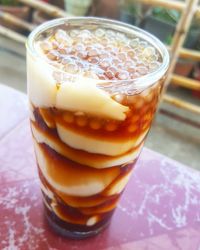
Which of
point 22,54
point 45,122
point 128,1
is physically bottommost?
point 22,54

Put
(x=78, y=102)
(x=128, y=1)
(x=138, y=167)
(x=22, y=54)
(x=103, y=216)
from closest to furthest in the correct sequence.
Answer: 1. (x=78, y=102)
2. (x=103, y=216)
3. (x=138, y=167)
4. (x=128, y=1)
5. (x=22, y=54)

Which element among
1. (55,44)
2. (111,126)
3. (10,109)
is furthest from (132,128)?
(10,109)

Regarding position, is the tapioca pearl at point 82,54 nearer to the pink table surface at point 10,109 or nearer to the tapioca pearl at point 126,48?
the tapioca pearl at point 126,48

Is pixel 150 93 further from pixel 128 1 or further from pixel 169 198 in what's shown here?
pixel 128 1

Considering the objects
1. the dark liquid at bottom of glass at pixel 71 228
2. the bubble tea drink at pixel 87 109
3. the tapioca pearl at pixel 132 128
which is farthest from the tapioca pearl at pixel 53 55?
the dark liquid at bottom of glass at pixel 71 228

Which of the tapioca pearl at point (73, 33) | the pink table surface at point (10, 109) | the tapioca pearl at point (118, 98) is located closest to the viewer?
the tapioca pearl at point (118, 98)

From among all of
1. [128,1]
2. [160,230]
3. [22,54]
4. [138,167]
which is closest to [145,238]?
[160,230]

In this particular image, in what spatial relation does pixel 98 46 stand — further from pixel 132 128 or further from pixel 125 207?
pixel 125 207
